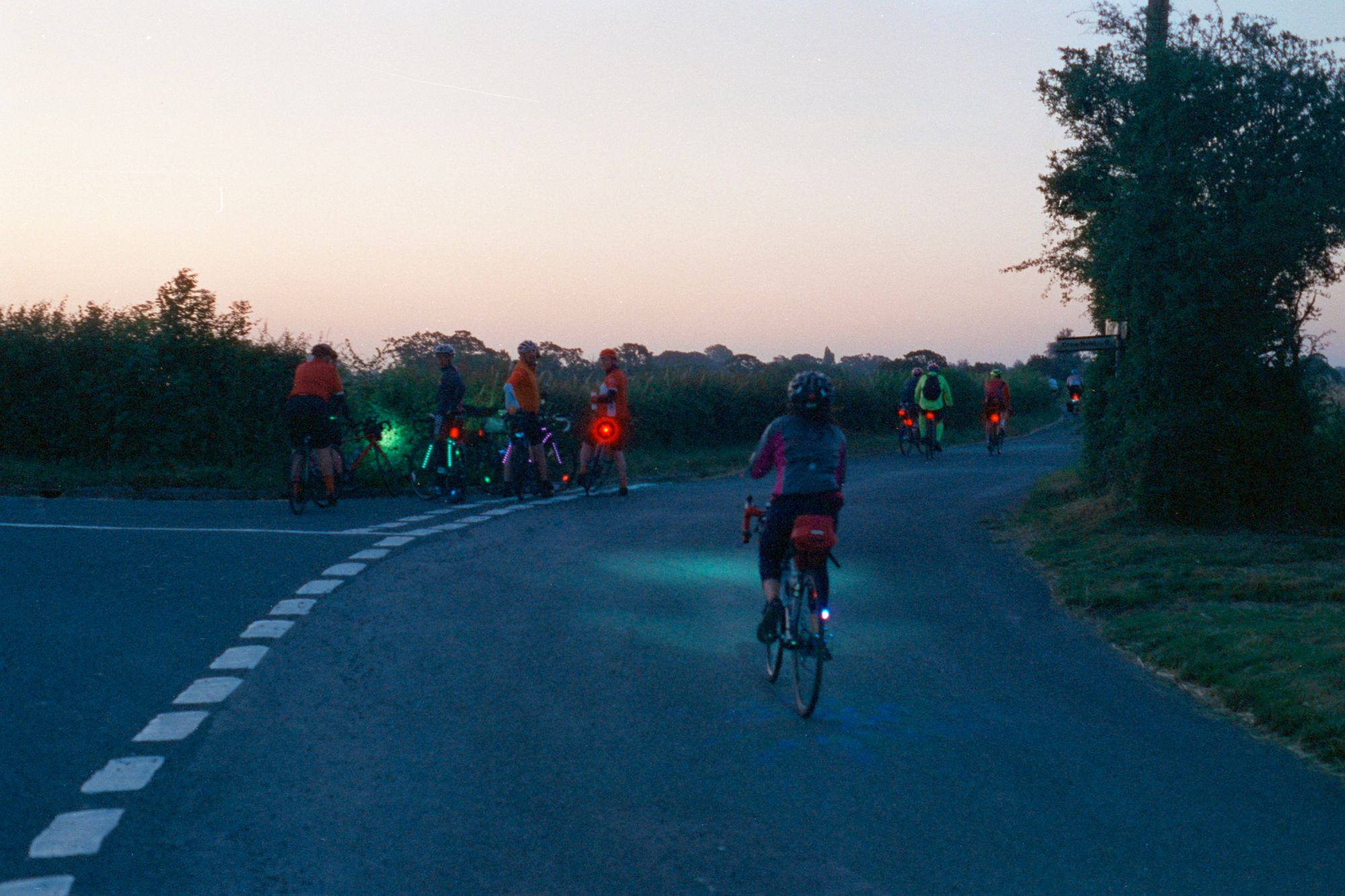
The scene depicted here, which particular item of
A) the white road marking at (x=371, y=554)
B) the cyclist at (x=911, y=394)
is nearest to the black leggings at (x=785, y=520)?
the white road marking at (x=371, y=554)

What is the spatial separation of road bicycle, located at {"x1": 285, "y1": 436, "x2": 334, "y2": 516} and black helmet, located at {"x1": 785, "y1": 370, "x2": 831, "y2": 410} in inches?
409

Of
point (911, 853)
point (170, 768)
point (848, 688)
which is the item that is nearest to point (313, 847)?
point (170, 768)

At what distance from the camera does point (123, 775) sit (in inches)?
230

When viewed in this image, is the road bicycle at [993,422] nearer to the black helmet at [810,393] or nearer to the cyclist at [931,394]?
the cyclist at [931,394]

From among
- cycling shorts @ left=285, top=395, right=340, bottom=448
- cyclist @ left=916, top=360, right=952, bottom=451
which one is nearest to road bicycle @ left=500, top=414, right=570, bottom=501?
cycling shorts @ left=285, top=395, right=340, bottom=448

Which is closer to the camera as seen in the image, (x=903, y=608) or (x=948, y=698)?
(x=948, y=698)

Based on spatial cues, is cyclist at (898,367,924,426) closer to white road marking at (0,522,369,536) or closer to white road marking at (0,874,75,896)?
white road marking at (0,522,369,536)

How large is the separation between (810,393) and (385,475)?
14719 millimetres

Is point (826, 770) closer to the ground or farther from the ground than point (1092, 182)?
closer to the ground

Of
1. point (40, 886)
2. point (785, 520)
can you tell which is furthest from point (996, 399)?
point (40, 886)

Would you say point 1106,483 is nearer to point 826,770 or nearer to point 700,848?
point 826,770

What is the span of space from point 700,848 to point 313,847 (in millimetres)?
1370

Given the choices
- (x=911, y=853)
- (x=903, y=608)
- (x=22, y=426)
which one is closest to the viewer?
(x=911, y=853)

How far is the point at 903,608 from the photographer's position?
10500 millimetres
